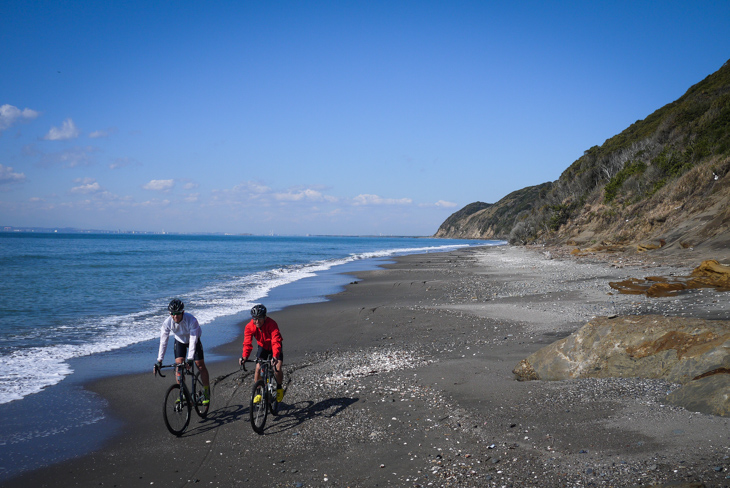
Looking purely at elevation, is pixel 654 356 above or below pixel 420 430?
above

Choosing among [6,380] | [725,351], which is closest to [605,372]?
[725,351]

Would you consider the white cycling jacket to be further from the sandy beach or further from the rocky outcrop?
the rocky outcrop

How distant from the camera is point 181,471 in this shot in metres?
5.48

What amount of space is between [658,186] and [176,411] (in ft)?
149

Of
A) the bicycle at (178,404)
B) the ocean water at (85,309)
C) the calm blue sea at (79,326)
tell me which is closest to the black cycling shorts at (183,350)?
the bicycle at (178,404)

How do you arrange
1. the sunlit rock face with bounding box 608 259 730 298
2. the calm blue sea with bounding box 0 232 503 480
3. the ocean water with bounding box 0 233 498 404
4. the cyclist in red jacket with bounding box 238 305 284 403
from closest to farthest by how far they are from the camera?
the cyclist in red jacket with bounding box 238 305 284 403
the calm blue sea with bounding box 0 232 503 480
the ocean water with bounding box 0 233 498 404
the sunlit rock face with bounding box 608 259 730 298

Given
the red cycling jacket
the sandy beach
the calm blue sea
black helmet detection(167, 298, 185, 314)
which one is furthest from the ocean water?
the red cycling jacket

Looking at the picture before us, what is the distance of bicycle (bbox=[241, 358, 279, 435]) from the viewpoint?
20.8 feet

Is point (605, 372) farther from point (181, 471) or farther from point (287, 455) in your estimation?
point (181, 471)

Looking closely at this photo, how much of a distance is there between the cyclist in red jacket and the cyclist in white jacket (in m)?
0.76

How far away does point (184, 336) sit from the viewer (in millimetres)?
6887

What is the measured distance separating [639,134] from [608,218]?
23.4 m

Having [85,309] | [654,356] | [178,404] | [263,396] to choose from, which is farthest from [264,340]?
[85,309]

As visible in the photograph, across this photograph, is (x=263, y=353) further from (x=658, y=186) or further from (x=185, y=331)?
(x=658, y=186)
